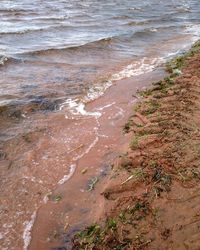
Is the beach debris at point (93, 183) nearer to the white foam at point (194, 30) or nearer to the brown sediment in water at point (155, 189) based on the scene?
the brown sediment in water at point (155, 189)

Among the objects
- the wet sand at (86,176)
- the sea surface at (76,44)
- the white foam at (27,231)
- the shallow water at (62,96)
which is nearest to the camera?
the white foam at (27,231)

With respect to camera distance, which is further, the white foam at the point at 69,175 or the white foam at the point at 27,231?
the white foam at the point at 69,175

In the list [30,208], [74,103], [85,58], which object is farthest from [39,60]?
[30,208]

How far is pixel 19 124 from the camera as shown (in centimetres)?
780

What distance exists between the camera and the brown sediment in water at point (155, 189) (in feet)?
13.6

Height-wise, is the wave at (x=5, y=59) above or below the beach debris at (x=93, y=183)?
below

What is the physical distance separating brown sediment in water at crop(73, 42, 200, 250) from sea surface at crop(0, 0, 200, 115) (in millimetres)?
2990

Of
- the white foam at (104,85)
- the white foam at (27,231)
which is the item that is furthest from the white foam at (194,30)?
the white foam at (27,231)

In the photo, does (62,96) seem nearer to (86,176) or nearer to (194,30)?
(86,176)

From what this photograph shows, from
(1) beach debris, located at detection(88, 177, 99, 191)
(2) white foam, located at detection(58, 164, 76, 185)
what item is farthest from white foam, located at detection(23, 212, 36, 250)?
(1) beach debris, located at detection(88, 177, 99, 191)

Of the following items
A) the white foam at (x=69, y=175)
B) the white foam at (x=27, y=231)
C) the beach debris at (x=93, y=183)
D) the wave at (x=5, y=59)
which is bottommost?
the wave at (x=5, y=59)

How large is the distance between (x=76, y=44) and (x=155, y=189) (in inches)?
412

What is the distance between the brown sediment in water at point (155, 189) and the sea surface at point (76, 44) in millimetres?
2990

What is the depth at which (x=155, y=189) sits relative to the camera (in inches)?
188
